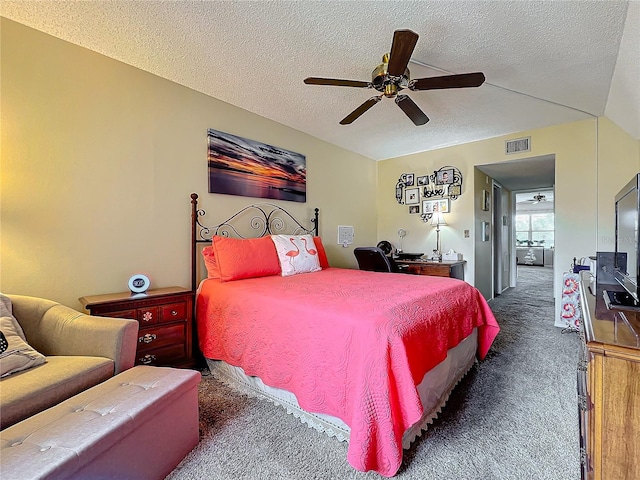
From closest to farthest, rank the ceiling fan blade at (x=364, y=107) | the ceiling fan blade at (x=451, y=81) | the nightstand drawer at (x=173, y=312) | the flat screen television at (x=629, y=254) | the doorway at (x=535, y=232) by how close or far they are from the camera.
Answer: the flat screen television at (x=629, y=254), the ceiling fan blade at (x=451, y=81), the nightstand drawer at (x=173, y=312), the ceiling fan blade at (x=364, y=107), the doorway at (x=535, y=232)

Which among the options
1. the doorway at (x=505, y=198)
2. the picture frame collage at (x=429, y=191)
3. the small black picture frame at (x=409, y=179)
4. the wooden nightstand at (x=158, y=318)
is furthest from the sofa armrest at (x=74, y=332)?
the doorway at (x=505, y=198)

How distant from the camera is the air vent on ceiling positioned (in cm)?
386

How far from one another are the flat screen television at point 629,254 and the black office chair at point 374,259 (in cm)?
208

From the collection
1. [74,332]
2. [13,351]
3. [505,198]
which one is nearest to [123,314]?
[74,332]

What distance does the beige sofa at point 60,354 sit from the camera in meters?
1.23

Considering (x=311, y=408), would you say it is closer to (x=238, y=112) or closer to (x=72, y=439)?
(x=72, y=439)

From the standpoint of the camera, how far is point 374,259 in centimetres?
367

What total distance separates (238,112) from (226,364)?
2.57 metres

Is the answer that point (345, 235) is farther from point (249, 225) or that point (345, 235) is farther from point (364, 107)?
point (364, 107)

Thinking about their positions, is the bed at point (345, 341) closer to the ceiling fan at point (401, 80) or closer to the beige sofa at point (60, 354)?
the beige sofa at point (60, 354)

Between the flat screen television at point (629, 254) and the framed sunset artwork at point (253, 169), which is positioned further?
the framed sunset artwork at point (253, 169)

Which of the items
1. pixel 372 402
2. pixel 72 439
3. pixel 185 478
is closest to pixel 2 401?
pixel 72 439

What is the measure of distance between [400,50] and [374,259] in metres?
2.40

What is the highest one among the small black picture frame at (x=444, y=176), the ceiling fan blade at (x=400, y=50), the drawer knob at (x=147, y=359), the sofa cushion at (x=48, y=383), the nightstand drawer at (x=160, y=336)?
the ceiling fan blade at (x=400, y=50)
